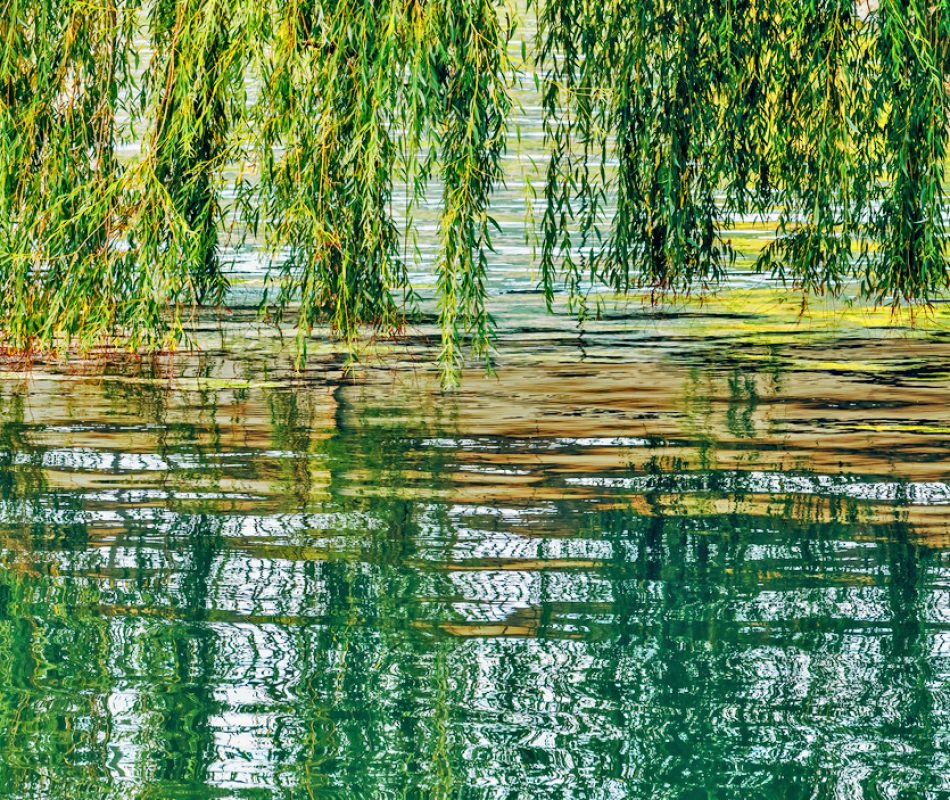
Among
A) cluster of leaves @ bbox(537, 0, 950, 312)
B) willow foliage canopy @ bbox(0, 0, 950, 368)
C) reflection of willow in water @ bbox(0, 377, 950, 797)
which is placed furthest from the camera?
cluster of leaves @ bbox(537, 0, 950, 312)

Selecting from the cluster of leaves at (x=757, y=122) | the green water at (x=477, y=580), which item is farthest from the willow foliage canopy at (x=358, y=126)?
the green water at (x=477, y=580)

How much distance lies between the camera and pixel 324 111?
19.0 feet

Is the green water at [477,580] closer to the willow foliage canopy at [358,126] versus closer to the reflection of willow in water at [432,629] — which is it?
the reflection of willow in water at [432,629]

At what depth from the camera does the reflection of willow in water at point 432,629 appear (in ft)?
12.6

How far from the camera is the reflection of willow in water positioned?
3.84 m

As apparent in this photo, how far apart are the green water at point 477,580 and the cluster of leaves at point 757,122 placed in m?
0.63

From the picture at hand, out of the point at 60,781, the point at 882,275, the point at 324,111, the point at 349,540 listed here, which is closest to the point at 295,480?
the point at 349,540

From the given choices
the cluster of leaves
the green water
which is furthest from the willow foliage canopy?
the green water

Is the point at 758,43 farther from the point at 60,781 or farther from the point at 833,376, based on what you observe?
the point at 60,781

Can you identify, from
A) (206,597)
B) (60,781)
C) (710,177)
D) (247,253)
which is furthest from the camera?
(247,253)

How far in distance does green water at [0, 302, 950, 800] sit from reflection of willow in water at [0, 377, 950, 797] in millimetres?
10

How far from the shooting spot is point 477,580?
500 centimetres

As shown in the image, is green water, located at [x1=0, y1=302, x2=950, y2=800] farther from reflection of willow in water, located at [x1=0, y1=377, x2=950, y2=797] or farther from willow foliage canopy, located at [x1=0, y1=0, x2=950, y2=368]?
willow foliage canopy, located at [x1=0, y1=0, x2=950, y2=368]

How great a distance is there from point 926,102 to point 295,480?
2.54m
